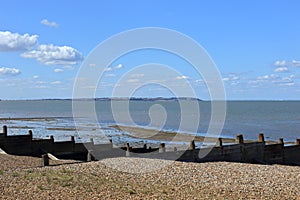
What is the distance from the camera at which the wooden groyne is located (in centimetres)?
1852

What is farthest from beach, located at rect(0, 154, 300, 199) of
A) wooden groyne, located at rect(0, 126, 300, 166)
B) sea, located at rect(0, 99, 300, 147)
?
sea, located at rect(0, 99, 300, 147)

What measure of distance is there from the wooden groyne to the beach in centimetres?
107

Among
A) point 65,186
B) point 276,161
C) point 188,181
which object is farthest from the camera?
point 276,161

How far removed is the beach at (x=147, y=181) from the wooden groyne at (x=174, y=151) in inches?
42.0

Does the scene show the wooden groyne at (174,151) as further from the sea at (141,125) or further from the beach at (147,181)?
the sea at (141,125)

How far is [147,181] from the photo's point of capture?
44.0 feet

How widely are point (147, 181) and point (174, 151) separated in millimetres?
5381

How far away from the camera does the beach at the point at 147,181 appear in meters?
11.2

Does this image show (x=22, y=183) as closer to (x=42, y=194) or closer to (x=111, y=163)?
(x=42, y=194)

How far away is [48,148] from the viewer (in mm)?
21688

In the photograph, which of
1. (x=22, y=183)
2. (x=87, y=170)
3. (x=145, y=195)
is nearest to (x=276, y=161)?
(x=87, y=170)

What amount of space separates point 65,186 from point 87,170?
3.12 meters

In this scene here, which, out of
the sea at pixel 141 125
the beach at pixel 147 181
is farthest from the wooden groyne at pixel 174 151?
the sea at pixel 141 125

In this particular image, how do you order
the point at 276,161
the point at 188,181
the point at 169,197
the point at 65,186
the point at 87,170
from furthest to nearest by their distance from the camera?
the point at 276,161 → the point at 87,170 → the point at 188,181 → the point at 65,186 → the point at 169,197
